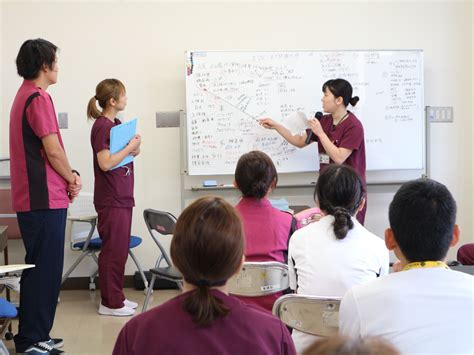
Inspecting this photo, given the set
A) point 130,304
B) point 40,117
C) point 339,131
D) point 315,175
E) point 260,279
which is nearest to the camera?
point 260,279

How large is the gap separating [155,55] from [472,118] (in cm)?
257

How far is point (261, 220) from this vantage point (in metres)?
2.42

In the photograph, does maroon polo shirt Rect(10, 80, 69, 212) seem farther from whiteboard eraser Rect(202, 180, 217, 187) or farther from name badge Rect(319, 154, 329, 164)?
name badge Rect(319, 154, 329, 164)

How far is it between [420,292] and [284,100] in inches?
130

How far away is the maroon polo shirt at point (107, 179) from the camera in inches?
151

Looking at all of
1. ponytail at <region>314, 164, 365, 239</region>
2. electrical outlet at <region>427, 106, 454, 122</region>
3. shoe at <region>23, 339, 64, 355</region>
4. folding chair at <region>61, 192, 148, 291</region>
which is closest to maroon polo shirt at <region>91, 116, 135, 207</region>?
folding chair at <region>61, 192, 148, 291</region>

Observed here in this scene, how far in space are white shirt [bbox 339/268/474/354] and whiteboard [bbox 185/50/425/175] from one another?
120 inches

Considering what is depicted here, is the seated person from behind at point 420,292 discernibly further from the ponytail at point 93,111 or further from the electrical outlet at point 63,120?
the electrical outlet at point 63,120

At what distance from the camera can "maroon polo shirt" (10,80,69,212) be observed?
296cm

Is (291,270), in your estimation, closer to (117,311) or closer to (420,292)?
(420,292)

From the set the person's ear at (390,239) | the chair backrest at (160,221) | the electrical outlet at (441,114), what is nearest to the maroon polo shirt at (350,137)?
the chair backrest at (160,221)

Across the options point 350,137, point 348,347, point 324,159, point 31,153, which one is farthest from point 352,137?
point 348,347

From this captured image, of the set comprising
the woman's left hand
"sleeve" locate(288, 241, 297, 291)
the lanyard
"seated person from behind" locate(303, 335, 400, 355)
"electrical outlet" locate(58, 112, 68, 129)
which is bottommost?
"sleeve" locate(288, 241, 297, 291)

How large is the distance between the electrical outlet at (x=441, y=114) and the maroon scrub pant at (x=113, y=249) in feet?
8.25
